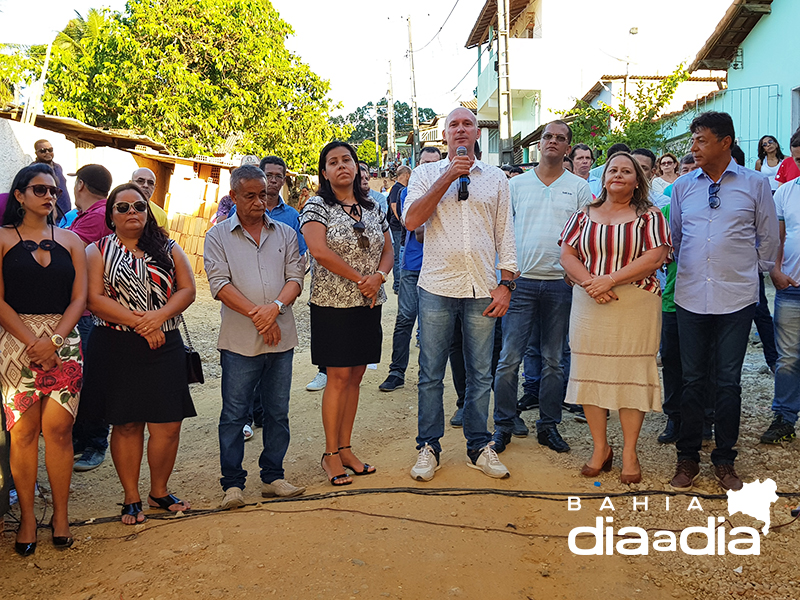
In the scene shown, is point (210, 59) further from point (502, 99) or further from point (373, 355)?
point (373, 355)

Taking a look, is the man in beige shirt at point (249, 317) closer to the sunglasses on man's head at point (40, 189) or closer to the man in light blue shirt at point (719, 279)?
the sunglasses on man's head at point (40, 189)

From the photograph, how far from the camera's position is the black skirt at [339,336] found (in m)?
4.47

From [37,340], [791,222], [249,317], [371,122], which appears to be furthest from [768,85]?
[371,122]

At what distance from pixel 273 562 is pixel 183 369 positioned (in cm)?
132

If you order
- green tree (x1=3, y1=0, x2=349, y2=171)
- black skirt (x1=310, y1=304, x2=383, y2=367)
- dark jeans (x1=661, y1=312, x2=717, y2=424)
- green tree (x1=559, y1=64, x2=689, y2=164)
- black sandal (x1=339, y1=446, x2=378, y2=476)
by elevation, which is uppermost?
green tree (x1=3, y1=0, x2=349, y2=171)

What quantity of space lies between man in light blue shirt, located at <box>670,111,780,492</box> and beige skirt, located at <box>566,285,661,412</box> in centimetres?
25

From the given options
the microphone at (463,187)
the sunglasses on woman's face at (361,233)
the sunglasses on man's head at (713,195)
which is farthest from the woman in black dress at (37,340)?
the sunglasses on man's head at (713,195)

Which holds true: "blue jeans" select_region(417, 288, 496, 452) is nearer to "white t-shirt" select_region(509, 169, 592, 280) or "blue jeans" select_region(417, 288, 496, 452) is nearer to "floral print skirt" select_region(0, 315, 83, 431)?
"white t-shirt" select_region(509, 169, 592, 280)

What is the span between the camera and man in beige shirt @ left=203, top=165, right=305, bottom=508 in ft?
13.8

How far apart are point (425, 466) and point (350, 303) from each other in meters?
1.16

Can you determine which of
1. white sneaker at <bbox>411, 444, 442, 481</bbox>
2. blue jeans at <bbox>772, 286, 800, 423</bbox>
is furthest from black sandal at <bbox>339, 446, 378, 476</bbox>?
blue jeans at <bbox>772, 286, 800, 423</bbox>

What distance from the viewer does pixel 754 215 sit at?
4414 mm

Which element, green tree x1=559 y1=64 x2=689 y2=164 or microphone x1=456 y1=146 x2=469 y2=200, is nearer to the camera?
microphone x1=456 y1=146 x2=469 y2=200

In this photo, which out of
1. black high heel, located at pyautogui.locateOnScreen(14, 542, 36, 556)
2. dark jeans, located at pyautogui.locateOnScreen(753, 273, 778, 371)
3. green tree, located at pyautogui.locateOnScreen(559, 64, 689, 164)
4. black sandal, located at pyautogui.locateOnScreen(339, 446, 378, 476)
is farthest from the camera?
green tree, located at pyautogui.locateOnScreen(559, 64, 689, 164)
